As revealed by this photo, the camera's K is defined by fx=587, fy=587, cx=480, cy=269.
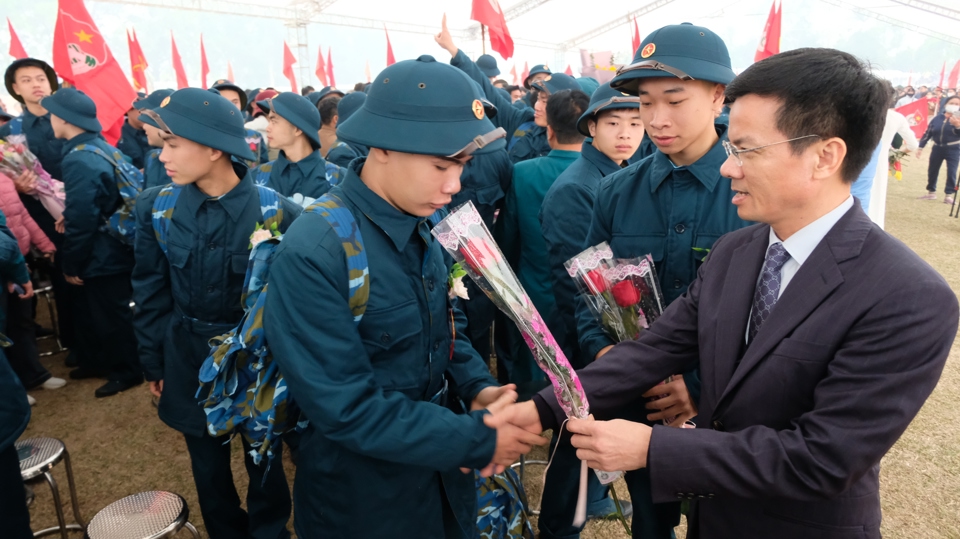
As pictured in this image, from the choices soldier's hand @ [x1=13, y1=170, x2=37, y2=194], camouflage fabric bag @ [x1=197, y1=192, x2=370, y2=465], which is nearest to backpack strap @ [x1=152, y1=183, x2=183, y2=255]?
camouflage fabric bag @ [x1=197, y1=192, x2=370, y2=465]

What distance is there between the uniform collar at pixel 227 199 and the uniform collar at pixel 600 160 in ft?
6.02

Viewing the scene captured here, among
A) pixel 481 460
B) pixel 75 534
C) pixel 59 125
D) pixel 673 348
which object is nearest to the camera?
pixel 481 460

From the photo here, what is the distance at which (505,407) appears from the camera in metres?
1.90

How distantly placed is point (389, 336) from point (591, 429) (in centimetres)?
66

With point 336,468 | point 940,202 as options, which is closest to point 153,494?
point 336,468

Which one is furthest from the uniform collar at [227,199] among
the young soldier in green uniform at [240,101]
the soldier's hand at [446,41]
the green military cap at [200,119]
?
the young soldier in green uniform at [240,101]

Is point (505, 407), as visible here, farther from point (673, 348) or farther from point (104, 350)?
point (104, 350)

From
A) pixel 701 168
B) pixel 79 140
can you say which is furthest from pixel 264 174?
pixel 701 168

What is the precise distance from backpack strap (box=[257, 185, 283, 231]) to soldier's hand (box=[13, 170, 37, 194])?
306 cm

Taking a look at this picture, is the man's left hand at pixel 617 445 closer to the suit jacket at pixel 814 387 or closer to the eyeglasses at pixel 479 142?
the suit jacket at pixel 814 387

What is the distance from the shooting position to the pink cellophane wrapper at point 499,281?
1646mm

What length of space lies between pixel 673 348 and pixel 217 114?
2236 mm

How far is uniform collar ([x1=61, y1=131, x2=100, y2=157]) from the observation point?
4.41m

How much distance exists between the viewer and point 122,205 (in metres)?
4.44
